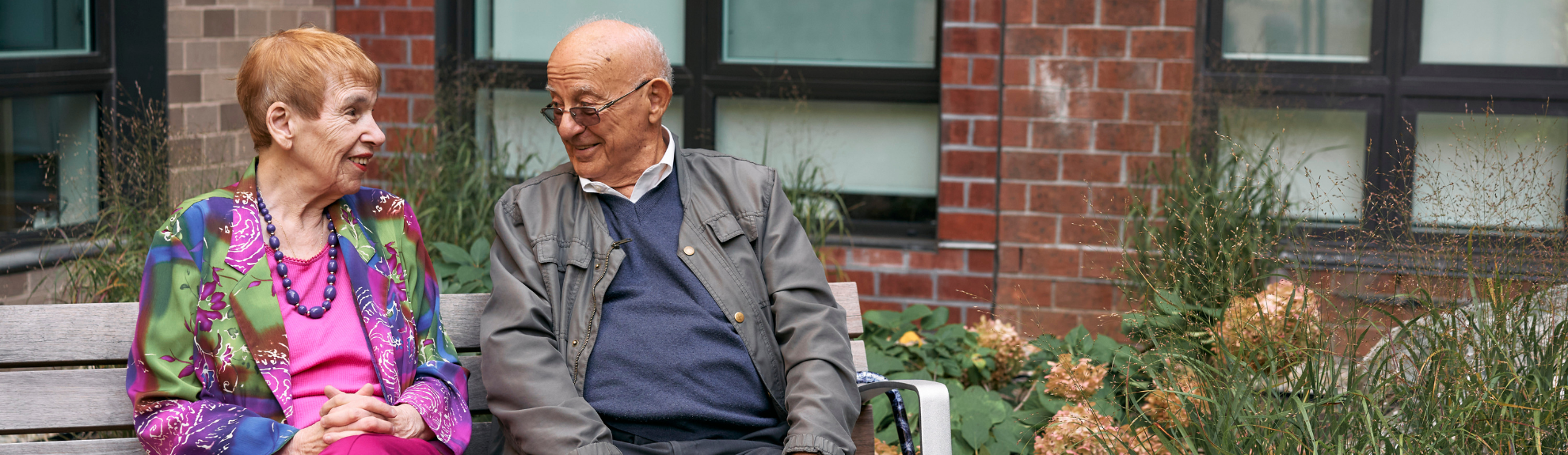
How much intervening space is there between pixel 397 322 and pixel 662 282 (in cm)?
50

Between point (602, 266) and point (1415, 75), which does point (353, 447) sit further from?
point (1415, 75)

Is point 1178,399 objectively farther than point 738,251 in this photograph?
Yes

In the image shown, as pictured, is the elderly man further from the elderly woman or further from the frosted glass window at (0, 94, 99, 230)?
the frosted glass window at (0, 94, 99, 230)

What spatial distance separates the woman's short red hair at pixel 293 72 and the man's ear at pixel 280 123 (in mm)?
11

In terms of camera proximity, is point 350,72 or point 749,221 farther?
point 749,221

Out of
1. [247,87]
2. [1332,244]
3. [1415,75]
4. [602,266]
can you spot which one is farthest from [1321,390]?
[1415,75]

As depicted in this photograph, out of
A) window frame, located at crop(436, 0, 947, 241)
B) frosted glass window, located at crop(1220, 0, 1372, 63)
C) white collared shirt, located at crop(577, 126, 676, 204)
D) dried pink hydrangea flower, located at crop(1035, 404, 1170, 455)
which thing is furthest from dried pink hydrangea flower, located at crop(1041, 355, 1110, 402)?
frosted glass window, located at crop(1220, 0, 1372, 63)

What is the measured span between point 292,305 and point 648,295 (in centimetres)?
64

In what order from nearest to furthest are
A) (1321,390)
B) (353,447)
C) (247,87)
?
(353,447) → (247,87) → (1321,390)

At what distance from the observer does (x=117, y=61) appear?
4.02m

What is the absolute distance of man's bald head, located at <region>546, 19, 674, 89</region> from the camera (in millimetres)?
2318

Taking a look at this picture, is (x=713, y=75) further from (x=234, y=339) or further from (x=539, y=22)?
(x=234, y=339)

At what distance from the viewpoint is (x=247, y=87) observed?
2061 millimetres

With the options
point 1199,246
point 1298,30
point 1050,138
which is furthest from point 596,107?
point 1298,30
